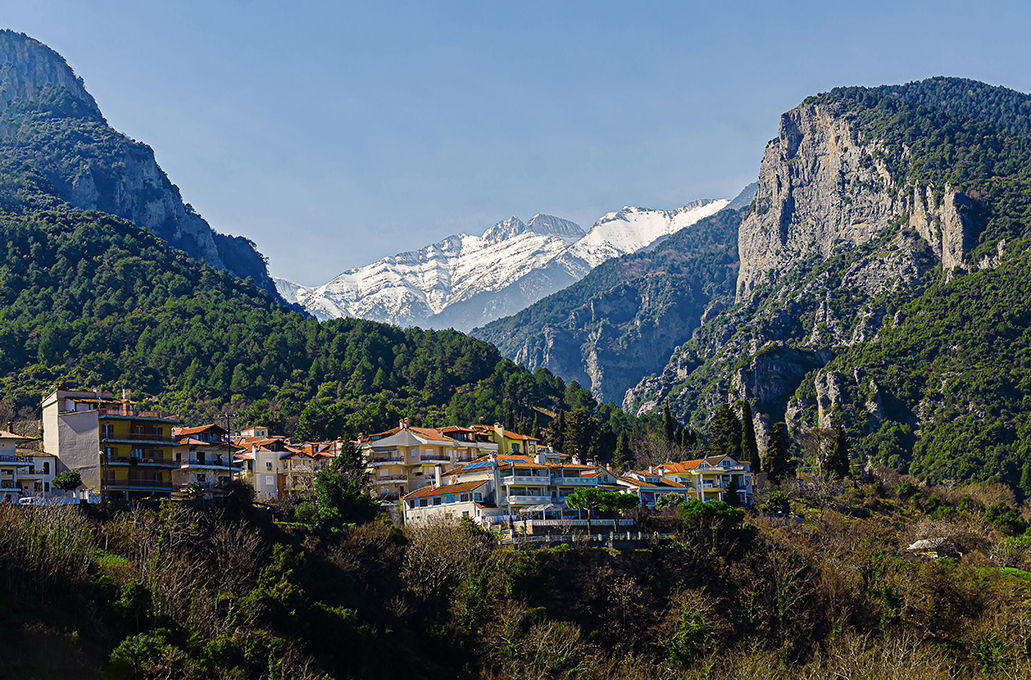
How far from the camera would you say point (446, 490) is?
96.9 metres

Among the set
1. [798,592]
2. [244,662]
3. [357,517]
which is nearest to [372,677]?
[244,662]

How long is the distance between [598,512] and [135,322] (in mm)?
108060

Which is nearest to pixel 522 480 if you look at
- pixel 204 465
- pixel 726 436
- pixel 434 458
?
pixel 434 458

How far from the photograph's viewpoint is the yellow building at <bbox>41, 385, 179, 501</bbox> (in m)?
81.9

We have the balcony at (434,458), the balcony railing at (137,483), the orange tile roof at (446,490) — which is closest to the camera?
the balcony railing at (137,483)

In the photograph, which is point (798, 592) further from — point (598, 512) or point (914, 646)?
point (598, 512)

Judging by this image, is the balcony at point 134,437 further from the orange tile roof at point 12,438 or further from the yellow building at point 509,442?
the yellow building at point 509,442

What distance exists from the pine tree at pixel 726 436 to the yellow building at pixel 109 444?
221 feet

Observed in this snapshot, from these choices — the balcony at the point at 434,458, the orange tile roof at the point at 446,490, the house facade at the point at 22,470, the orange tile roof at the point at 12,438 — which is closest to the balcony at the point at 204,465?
the house facade at the point at 22,470

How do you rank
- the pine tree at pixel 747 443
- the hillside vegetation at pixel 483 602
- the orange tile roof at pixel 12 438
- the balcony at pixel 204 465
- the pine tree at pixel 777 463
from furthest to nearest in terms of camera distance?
the pine tree at pixel 747 443, the pine tree at pixel 777 463, the balcony at pixel 204 465, the orange tile roof at pixel 12 438, the hillside vegetation at pixel 483 602

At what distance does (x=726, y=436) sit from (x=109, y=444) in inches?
2955

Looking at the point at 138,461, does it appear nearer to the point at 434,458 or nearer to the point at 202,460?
the point at 202,460

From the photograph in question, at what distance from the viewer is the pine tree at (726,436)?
133 metres

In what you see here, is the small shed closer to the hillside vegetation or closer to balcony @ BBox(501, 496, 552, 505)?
the hillside vegetation
